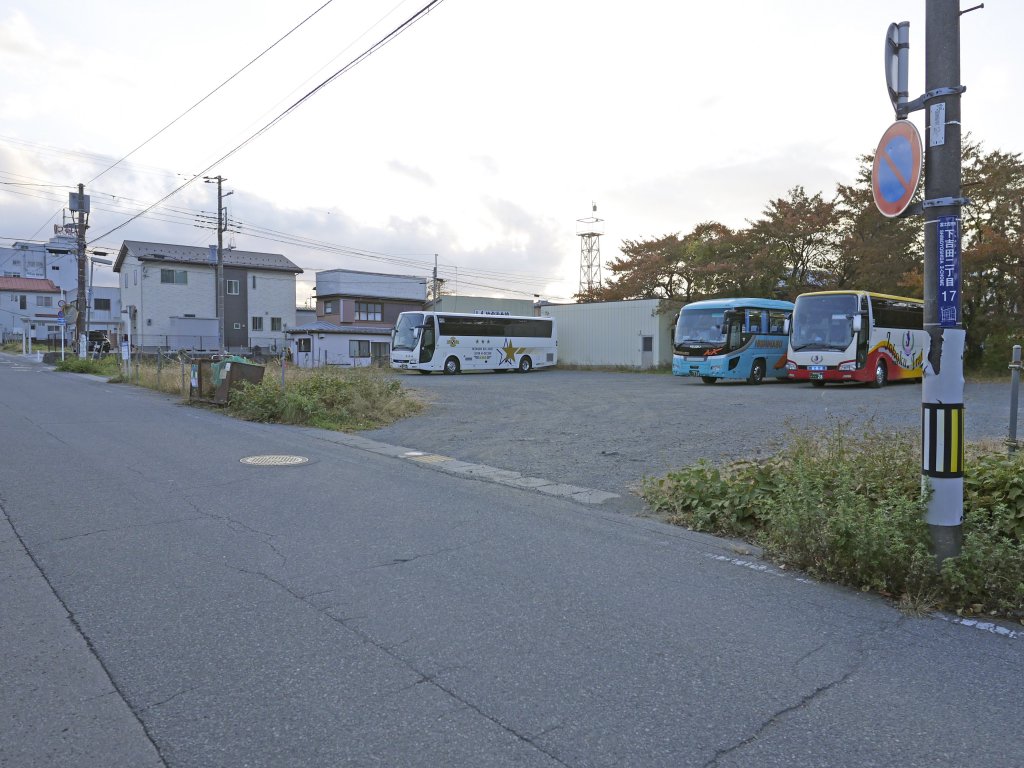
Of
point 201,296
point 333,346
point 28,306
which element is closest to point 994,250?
point 333,346

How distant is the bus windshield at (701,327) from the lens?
24766 mm

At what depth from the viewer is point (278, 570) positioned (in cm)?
471

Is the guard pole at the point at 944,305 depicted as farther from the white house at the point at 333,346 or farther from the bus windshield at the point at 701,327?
the white house at the point at 333,346

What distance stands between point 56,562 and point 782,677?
15.7 ft

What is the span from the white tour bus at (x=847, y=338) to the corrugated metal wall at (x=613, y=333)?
13.9 metres

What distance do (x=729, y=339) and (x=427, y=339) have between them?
15.1 meters

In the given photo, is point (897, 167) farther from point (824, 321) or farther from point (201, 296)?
point (201, 296)

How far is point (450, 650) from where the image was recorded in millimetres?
3484

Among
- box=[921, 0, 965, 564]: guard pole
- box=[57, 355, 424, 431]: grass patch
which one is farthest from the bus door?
box=[921, 0, 965, 564]: guard pole

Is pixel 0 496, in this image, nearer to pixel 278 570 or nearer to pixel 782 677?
pixel 278 570

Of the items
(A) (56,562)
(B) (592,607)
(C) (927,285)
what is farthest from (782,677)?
(A) (56,562)

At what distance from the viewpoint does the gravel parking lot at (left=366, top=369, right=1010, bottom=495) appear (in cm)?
926

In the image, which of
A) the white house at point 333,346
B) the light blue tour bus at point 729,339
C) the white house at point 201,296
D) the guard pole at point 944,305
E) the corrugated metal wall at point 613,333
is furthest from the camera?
the white house at point 201,296

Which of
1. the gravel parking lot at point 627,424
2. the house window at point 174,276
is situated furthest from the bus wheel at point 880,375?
the house window at point 174,276
